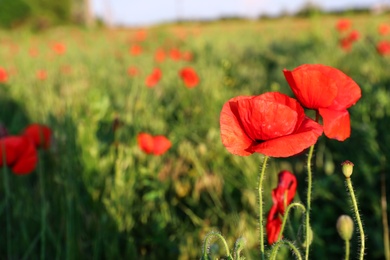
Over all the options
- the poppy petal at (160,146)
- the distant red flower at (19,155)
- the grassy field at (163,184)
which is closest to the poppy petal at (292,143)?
the grassy field at (163,184)

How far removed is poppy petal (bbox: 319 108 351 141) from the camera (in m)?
0.76

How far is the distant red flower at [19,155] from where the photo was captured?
127 cm

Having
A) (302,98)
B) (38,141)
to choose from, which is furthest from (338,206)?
(302,98)

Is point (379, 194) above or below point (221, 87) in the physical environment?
below

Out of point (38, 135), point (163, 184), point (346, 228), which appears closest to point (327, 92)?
point (346, 228)

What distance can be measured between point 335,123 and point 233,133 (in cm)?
17

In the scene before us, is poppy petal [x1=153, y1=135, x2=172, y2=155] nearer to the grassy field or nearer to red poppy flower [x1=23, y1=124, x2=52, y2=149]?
the grassy field

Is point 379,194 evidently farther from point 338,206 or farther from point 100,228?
point 100,228

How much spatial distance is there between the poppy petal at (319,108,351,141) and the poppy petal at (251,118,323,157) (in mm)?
88

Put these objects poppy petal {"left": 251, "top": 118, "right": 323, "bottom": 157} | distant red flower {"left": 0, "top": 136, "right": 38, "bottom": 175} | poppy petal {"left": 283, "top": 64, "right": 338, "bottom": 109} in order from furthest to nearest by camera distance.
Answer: distant red flower {"left": 0, "top": 136, "right": 38, "bottom": 175} → poppy petal {"left": 283, "top": 64, "right": 338, "bottom": 109} → poppy petal {"left": 251, "top": 118, "right": 323, "bottom": 157}

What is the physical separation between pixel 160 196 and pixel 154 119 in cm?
91

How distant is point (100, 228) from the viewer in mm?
1482

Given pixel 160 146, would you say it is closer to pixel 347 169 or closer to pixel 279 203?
pixel 279 203

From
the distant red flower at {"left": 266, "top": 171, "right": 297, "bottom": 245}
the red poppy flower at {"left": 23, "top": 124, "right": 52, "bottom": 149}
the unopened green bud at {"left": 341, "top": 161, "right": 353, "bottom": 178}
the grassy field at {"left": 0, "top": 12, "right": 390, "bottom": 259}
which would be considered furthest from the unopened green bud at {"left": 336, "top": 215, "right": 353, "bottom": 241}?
the red poppy flower at {"left": 23, "top": 124, "right": 52, "bottom": 149}
